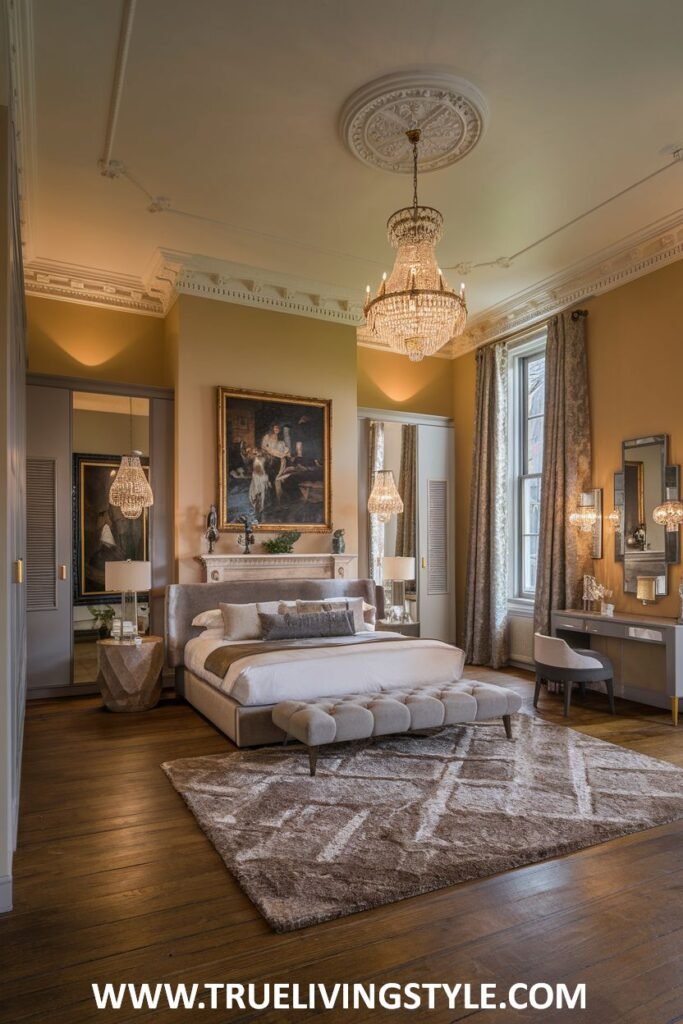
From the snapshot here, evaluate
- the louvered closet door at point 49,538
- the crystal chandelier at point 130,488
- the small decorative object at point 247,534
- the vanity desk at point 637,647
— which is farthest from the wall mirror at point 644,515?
the louvered closet door at point 49,538

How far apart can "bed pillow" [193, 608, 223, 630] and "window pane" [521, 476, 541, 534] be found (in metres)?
3.77

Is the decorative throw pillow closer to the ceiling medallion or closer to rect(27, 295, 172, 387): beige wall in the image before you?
rect(27, 295, 172, 387): beige wall

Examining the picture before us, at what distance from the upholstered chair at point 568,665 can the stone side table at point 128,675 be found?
3326mm

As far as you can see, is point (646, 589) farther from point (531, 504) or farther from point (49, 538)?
point (49, 538)

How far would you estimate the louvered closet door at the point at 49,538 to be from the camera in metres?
6.12

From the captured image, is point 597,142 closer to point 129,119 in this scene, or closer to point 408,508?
point 129,119

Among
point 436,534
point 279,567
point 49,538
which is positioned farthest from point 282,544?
point 436,534

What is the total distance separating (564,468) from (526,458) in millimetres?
1136

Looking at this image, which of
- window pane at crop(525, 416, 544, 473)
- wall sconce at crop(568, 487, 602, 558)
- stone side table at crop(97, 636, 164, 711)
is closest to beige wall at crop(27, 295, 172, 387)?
stone side table at crop(97, 636, 164, 711)

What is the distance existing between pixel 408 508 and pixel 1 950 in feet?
20.7

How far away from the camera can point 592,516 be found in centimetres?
640

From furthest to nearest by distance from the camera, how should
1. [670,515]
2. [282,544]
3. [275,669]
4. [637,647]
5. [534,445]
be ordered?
[534,445], [282,544], [637,647], [670,515], [275,669]

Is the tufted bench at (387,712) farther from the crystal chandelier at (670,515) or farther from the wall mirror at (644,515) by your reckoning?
the crystal chandelier at (670,515)

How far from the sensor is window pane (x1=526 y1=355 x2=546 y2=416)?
7699mm
